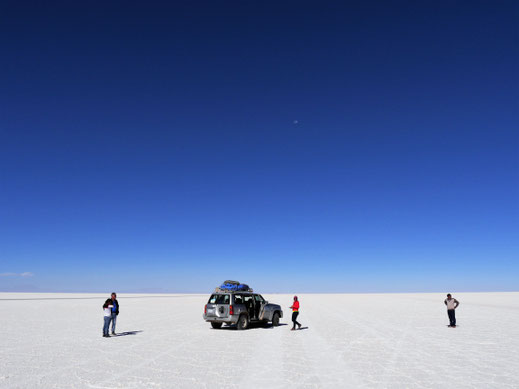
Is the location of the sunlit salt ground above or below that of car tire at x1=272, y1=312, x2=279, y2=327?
below

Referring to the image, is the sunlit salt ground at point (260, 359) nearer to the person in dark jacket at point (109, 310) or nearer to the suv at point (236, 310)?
the person in dark jacket at point (109, 310)

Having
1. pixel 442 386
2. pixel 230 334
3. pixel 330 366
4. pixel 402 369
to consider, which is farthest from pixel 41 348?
pixel 442 386

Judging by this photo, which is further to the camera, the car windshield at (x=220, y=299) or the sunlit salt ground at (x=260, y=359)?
the car windshield at (x=220, y=299)

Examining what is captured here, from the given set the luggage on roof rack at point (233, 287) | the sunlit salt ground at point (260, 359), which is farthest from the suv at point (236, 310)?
the sunlit salt ground at point (260, 359)

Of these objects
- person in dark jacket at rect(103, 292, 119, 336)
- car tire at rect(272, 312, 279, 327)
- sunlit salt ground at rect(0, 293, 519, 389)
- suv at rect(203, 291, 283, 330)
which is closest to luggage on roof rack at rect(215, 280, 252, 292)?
suv at rect(203, 291, 283, 330)

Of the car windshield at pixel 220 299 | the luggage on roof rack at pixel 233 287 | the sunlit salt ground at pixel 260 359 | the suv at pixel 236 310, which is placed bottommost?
the sunlit salt ground at pixel 260 359

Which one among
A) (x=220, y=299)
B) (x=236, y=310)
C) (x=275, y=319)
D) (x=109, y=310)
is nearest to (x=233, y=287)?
(x=220, y=299)

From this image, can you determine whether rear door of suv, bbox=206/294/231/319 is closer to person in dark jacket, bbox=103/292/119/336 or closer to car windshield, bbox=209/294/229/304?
car windshield, bbox=209/294/229/304

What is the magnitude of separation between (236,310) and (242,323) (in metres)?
0.87

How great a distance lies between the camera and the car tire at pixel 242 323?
20297 millimetres

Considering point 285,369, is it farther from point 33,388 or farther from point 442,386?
point 33,388

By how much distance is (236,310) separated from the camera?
20.1 metres

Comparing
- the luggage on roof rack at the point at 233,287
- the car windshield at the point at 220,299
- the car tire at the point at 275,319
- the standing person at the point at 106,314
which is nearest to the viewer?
the standing person at the point at 106,314

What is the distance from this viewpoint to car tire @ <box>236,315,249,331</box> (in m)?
20.3
